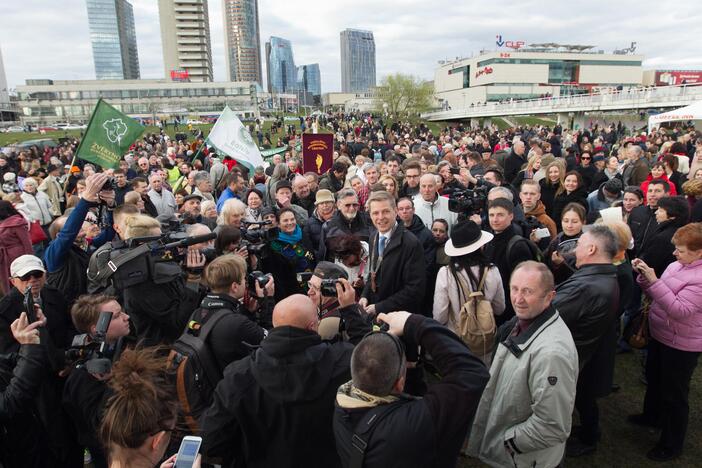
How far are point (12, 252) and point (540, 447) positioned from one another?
5.42 metres

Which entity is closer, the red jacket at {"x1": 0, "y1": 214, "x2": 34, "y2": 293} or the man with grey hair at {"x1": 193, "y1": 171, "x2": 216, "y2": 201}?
the red jacket at {"x1": 0, "y1": 214, "x2": 34, "y2": 293}

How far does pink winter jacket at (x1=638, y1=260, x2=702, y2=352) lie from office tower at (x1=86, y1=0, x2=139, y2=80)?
205 m

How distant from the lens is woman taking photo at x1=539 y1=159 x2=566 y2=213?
6.29 metres

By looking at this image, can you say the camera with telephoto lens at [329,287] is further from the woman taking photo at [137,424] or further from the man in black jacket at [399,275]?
the man in black jacket at [399,275]

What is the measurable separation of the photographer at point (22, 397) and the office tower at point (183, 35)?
424 feet

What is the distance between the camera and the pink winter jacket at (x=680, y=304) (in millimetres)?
3033

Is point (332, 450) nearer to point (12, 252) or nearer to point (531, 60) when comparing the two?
point (12, 252)

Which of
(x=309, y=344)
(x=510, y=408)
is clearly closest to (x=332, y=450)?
(x=309, y=344)

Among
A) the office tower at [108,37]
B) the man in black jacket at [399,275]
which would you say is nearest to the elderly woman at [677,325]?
the man in black jacket at [399,275]

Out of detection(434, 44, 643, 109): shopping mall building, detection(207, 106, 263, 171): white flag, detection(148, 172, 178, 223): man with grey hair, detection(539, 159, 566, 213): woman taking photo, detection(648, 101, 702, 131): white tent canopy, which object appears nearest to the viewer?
detection(539, 159, 566, 213): woman taking photo

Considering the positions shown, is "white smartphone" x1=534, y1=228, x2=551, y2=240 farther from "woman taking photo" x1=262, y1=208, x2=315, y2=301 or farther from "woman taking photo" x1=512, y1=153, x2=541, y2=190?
"woman taking photo" x1=512, y1=153, x2=541, y2=190

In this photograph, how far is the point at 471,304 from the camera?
123 inches

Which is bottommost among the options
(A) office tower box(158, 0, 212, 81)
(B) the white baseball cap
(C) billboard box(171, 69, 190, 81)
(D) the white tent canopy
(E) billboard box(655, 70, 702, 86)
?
(B) the white baseball cap

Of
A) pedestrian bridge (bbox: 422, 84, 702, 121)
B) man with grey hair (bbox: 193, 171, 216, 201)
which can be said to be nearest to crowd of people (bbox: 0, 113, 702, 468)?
man with grey hair (bbox: 193, 171, 216, 201)
